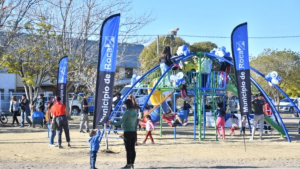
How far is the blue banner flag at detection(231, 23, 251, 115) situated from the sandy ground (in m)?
1.56

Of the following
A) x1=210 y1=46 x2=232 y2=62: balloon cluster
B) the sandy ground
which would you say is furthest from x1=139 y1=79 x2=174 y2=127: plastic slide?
x1=210 y1=46 x2=232 y2=62: balloon cluster

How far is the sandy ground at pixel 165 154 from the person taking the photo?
38.1 ft

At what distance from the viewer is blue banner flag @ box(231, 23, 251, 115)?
47.1 ft

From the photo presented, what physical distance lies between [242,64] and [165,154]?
3.74 m

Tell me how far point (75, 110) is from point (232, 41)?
2426 cm

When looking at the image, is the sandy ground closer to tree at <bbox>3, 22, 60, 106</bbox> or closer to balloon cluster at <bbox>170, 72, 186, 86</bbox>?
balloon cluster at <bbox>170, 72, 186, 86</bbox>

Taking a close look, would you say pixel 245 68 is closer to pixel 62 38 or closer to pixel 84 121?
pixel 84 121

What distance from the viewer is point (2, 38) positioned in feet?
76.9

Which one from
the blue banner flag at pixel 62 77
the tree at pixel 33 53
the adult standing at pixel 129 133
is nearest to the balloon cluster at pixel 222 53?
the blue banner flag at pixel 62 77

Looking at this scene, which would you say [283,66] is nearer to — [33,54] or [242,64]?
[33,54]

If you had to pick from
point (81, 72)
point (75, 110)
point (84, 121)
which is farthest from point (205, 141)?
point (75, 110)

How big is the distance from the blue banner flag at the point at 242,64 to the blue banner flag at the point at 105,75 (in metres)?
4.27

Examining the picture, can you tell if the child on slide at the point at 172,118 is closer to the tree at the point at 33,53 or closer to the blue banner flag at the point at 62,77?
the blue banner flag at the point at 62,77

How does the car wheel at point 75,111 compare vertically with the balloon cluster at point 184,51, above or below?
below
